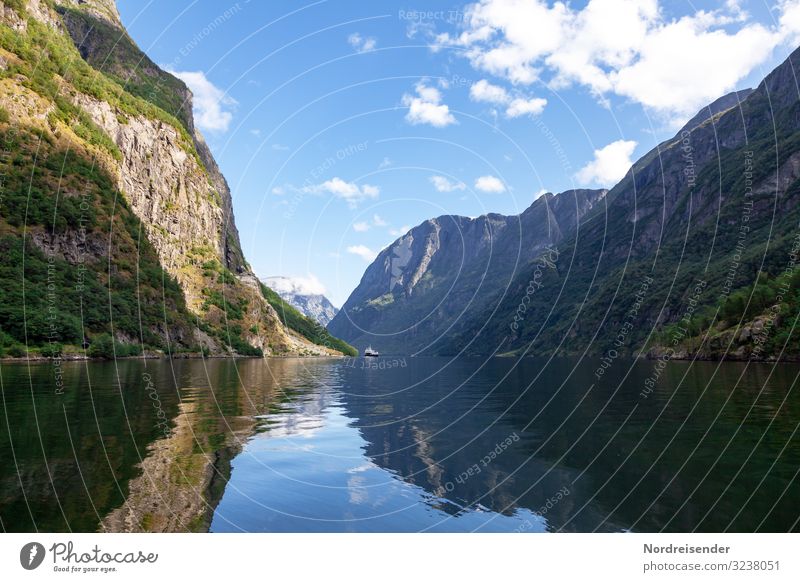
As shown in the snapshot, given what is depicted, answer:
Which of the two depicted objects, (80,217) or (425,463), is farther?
(80,217)

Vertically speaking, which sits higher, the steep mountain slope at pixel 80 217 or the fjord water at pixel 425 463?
the steep mountain slope at pixel 80 217

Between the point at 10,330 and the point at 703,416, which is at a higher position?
the point at 10,330

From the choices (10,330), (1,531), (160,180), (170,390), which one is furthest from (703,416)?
(160,180)

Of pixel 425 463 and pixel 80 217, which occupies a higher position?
pixel 80 217

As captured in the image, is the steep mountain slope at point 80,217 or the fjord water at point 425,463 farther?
the steep mountain slope at point 80,217
